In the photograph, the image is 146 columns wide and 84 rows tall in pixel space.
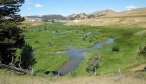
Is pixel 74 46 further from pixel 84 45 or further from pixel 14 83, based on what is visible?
pixel 14 83

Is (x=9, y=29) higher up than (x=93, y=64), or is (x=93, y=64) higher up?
(x=9, y=29)

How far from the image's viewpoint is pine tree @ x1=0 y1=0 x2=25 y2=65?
4531 cm

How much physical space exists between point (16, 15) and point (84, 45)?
93.4 meters

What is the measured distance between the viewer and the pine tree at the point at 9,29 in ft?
149

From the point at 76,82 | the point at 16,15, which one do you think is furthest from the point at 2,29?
the point at 76,82

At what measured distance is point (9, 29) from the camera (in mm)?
46312

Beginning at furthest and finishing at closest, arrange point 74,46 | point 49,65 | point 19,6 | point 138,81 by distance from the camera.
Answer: point 74,46
point 49,65
point 19,6
point 138,81

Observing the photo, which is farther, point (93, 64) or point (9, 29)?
point (93, 64)

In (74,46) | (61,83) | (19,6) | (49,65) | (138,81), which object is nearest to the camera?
(61,83)

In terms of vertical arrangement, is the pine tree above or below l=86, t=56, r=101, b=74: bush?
above

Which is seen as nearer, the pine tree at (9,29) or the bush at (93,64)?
the pine tree at (9,29)

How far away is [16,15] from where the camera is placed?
48688 mm

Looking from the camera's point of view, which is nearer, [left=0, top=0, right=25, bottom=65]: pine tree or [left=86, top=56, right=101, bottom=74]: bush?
[left=0, top=0, right=25, bottom=65]: pine tree

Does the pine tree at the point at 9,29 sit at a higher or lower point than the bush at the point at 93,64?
higher
